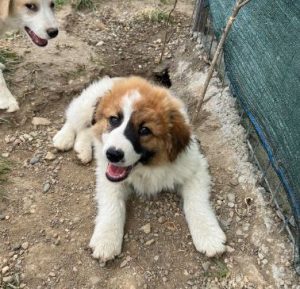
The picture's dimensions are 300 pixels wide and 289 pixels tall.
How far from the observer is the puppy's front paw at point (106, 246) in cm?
309

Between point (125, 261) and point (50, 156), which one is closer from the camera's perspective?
point (125, 261)

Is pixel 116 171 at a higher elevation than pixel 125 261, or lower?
higher

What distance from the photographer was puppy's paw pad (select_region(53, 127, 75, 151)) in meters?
3.94

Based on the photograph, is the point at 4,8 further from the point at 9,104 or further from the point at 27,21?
the point at 9,104

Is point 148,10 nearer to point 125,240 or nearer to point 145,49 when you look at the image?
point 145,49

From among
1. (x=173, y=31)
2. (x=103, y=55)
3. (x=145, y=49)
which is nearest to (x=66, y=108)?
(x=103, y=55)

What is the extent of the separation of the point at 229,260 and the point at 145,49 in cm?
300

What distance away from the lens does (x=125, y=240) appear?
10.7ft

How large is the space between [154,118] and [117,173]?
47 centimetres

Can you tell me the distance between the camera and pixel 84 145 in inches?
153

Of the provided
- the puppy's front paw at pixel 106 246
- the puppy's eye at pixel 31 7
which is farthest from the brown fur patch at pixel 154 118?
the puppy's eye at pixel 31 7

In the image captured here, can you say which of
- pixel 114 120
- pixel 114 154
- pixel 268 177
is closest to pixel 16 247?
pixel 114 154

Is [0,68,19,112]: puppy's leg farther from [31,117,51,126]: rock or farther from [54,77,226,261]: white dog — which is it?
[54,77,226,261]: white dog

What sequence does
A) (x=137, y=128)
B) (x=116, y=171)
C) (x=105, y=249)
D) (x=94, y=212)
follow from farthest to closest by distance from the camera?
(x=94, y=212), (x=116, y=171), (x=105, y=249), (x=137, y=128)
